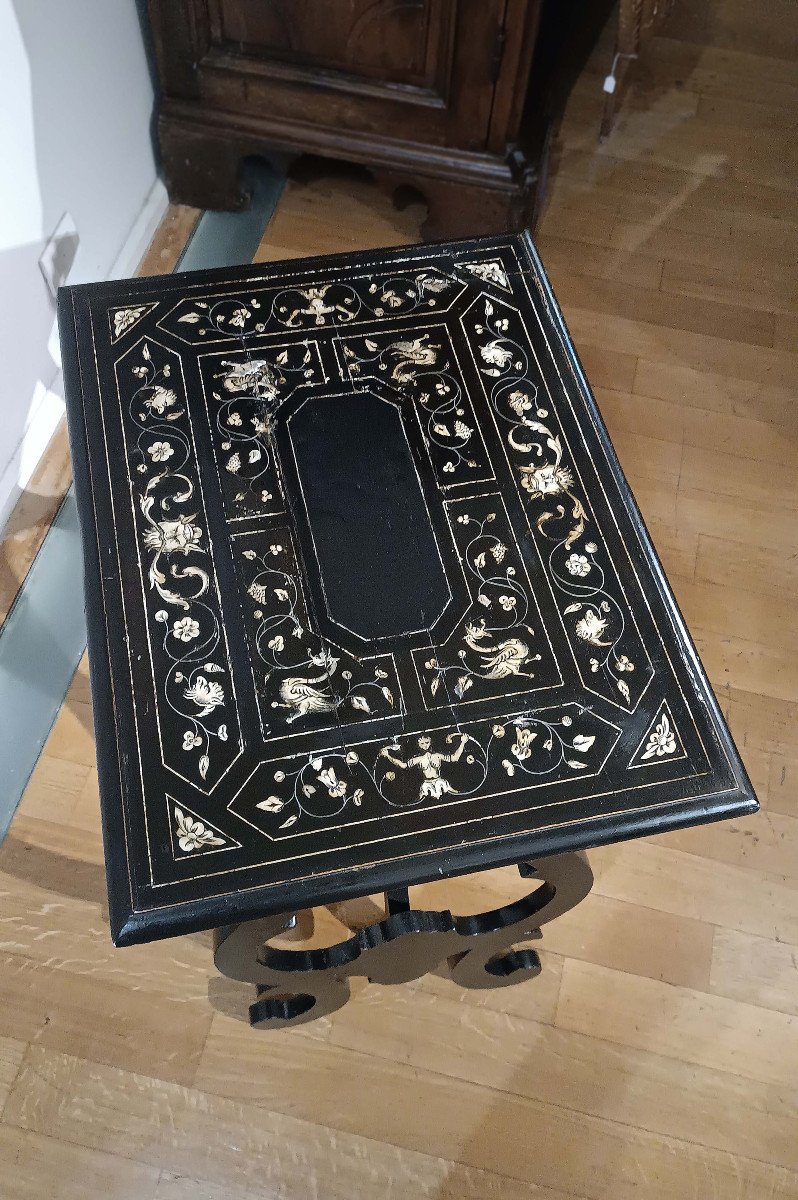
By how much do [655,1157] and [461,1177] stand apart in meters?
0.28

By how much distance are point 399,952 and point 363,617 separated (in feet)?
1.47

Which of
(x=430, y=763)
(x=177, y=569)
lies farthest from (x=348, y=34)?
(x=430, y=763)

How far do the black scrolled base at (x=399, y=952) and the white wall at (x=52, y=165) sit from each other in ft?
3.43

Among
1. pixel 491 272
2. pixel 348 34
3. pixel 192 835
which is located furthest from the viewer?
pixel 348 34

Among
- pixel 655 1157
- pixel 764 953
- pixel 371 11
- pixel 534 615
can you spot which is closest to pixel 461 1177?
pixel 655 1157

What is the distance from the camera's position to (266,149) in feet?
6.89

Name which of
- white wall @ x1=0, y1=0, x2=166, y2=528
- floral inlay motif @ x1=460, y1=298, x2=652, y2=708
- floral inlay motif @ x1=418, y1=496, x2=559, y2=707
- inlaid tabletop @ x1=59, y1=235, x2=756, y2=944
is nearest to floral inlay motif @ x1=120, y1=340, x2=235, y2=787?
inlaid tabletop @ x1=59, y1=235, x2=756, y2=944

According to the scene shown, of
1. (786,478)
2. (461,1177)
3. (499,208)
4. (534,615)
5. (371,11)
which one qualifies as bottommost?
(461,1177)

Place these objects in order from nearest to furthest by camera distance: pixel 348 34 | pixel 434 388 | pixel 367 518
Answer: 1. pixel 367 518
2. pixel 434 388
3. pixel 348 34

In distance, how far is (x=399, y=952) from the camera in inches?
48.0

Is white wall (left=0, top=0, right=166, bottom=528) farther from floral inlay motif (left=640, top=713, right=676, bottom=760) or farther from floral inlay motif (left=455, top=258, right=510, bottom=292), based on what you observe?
floral inlay motif (left=640, top=713, right=676, bottom=760)

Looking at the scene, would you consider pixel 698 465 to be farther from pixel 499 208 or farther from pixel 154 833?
pixel 154 833

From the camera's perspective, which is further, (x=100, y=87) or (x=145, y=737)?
(x=100, y=87)

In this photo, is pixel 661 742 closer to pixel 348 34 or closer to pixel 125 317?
pixel 125 317
